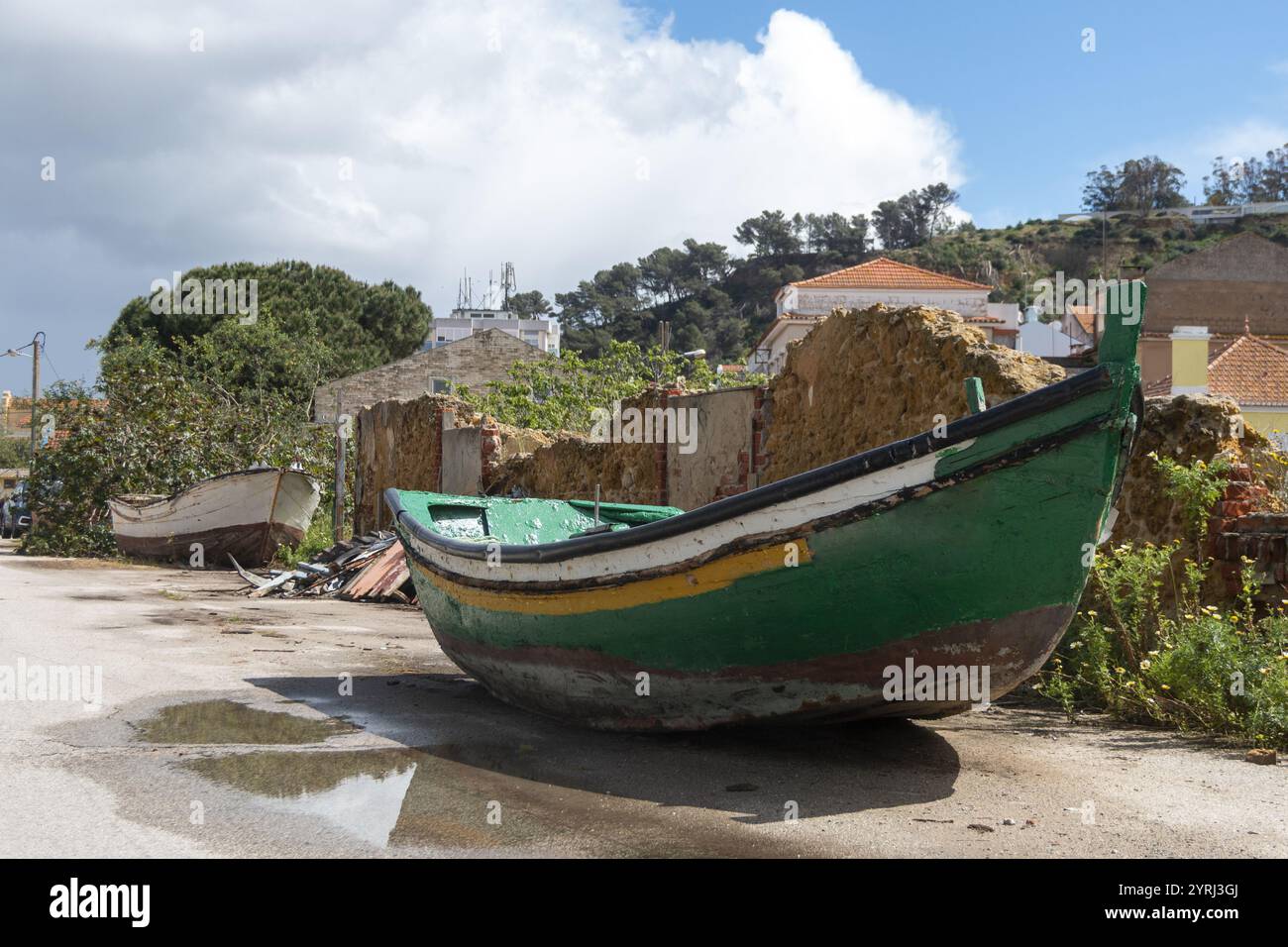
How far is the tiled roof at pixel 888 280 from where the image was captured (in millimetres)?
48469

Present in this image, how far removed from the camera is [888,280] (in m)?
49.2

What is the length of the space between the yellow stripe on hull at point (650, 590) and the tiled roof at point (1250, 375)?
25.2m

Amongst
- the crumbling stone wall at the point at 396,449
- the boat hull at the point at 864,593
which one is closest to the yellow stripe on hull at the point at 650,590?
the boat hull at the point at 864,593

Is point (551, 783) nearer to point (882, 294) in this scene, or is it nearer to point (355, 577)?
point (355, 577)

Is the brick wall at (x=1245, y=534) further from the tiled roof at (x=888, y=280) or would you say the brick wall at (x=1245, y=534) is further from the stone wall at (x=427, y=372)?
the tiled roof at (x=888, y=280)

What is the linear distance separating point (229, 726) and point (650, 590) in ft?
8.76

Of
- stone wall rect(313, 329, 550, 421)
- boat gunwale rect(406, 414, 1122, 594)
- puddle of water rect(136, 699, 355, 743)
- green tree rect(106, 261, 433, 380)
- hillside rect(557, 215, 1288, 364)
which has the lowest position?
puddle of water rect(136, 699, 355, 743)

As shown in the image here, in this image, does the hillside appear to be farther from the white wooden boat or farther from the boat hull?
the boat hull

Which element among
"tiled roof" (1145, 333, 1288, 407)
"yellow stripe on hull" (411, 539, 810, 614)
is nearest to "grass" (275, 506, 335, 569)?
"yellow stripe on hull" (411, 539, 810, 614)

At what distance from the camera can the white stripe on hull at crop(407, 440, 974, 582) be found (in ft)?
15.2

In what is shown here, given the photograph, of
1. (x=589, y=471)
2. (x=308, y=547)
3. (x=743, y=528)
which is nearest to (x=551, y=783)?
(x=743, y=528)

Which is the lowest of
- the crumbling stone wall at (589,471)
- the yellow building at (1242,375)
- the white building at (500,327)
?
the crumbling stone wall at (589,471)

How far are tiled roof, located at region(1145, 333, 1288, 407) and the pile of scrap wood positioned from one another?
20.6m
